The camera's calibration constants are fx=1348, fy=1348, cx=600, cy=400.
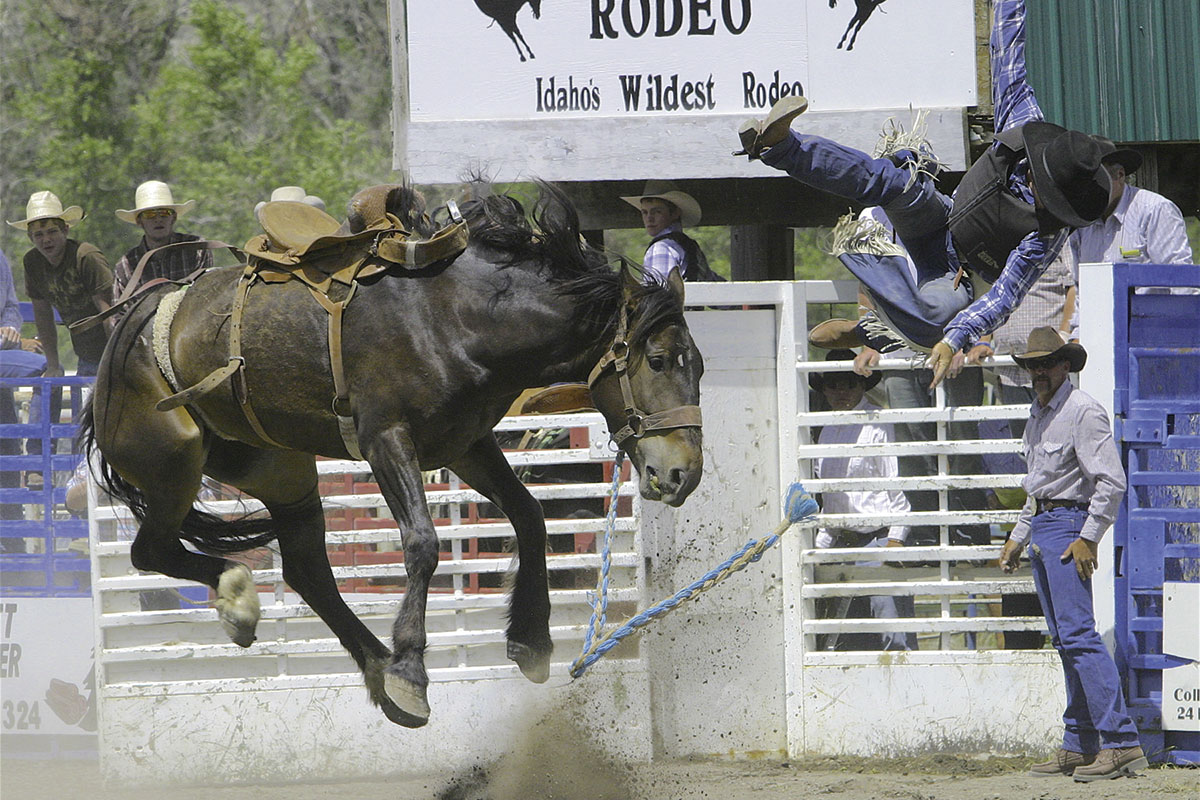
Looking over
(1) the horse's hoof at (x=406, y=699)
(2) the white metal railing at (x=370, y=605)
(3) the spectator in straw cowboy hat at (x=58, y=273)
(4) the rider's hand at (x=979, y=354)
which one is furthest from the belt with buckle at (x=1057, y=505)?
(3) the spectator in straw cowboy hat at (x=58, y=273)

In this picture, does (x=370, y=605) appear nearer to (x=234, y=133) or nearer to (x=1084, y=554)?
(x=1084, y=554)

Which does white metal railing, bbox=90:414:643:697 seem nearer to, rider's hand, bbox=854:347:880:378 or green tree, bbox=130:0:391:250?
rider's hand, bbox=854:347:880:378

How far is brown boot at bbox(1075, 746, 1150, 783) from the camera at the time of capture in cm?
575

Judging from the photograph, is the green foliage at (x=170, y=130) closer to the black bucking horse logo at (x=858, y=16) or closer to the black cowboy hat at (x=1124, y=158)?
the black bucking horse logo at (x=858, y=16)

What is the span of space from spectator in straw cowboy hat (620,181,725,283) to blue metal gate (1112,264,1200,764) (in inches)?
80.9

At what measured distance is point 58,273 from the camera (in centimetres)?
828

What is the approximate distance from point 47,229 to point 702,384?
4.27 m

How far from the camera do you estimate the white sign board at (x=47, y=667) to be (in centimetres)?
707

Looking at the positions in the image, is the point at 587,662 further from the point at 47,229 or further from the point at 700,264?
the point at 47,229

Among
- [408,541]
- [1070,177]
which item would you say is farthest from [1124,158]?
[408,541]

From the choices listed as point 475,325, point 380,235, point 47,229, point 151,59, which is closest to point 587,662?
point 475,325

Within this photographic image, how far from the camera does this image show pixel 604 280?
15.4 feet

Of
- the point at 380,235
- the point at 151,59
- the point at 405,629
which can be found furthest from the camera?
the point at 151,59

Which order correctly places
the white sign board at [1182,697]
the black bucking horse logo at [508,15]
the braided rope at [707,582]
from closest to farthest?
the braided rope at [707,582], the white sign board at [1182,697], the black bucking horse logo at [508,15]
